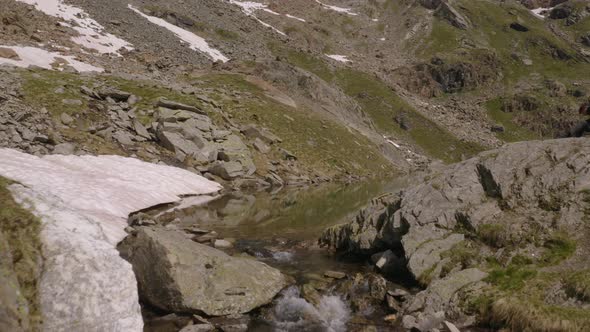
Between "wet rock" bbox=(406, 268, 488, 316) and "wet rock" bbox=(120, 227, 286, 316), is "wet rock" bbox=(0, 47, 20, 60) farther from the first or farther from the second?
"wet rock" bbox=(406, 268, 488, 316)

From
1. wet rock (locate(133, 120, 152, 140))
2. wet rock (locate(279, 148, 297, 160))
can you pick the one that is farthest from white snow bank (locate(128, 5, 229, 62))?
wet rock (locate(133, 120, 152, 140))

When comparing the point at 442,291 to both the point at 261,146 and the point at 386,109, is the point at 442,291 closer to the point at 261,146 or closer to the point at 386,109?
the point at 261,146

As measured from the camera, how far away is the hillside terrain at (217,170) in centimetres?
1331

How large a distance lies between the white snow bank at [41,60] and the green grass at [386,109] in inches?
3459

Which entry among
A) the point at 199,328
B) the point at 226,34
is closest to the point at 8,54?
the point at 199,328

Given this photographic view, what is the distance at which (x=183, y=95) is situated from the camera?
57625 millimetres

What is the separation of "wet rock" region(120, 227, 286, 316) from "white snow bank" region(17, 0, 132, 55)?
74659mm

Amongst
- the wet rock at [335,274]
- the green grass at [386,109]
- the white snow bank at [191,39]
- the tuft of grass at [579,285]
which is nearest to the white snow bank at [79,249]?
the wet rock at [335,274]

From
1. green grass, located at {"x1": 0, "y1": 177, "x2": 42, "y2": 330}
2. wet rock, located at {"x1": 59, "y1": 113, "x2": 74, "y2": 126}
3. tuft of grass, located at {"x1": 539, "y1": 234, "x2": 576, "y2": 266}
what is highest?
tuft of grass, located at {"x1": 539, "y1": 234, "x2": 576, "y2": 266}

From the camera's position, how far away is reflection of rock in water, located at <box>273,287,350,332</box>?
45.5ft

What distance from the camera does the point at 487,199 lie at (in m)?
18.5

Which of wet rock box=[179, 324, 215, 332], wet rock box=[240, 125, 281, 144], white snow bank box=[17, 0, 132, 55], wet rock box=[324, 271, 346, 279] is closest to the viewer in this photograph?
wet rock box=[179, 324, 215, 332]

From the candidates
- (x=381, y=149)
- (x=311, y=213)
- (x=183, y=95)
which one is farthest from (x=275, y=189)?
(x=381, y=149)

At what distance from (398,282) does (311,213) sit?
18.1 m
